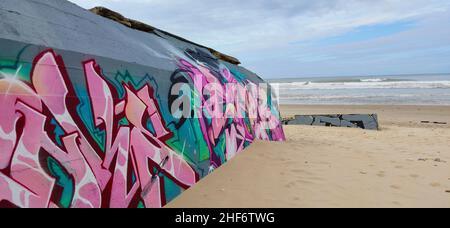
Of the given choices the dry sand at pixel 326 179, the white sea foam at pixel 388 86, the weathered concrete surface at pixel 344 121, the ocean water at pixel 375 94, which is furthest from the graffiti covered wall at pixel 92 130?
the white sea foam at pixel 388 86

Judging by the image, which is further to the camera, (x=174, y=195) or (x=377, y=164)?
(x=377, y=164)

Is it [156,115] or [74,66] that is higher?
[74,66]

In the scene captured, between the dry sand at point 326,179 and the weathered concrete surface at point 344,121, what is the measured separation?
540 centimetres

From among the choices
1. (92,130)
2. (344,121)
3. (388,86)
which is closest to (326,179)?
(92,130)

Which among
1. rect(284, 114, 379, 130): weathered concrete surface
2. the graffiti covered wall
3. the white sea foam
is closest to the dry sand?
the graffiti covered wall

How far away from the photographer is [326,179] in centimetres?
526

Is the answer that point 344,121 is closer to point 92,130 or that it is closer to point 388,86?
point 92,130

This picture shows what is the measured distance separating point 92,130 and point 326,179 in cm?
334

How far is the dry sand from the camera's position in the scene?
4.27m

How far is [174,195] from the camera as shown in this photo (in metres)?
4.20

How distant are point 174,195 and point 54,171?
5.40ft
